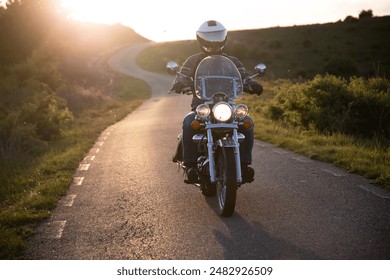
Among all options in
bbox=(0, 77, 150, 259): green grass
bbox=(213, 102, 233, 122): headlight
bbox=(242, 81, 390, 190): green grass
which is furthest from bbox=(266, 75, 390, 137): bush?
bbox=(213, 102, 233, 122): headlight

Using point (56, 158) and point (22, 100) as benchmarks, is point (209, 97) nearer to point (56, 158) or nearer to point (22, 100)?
point (56, 158)

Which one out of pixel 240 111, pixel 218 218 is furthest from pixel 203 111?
pixel 218 218

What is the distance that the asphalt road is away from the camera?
4.52m

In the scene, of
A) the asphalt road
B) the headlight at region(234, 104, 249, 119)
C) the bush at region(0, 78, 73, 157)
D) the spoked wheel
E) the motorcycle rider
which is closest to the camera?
the asphalt road

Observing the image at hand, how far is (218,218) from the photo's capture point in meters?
5.59

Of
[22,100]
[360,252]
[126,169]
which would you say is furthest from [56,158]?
[22,100]

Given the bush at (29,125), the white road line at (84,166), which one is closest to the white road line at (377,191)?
the white road line at (84,166)

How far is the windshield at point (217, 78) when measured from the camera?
5.78 m

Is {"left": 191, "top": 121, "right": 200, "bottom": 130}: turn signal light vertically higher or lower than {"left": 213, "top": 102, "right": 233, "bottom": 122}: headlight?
lower

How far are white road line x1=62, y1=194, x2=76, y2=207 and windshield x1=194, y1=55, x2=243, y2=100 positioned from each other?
247 centimetres

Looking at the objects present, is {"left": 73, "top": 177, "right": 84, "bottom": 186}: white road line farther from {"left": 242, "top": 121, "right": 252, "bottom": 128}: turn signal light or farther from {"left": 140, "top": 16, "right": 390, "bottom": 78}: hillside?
{"left": 140, "top": 16, "right": 390, "bottom": 78}: hillside

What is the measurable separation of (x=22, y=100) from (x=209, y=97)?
48.0ft

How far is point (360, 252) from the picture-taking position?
4207 millimetres

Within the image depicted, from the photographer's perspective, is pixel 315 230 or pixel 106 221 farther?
pixel 106 221
